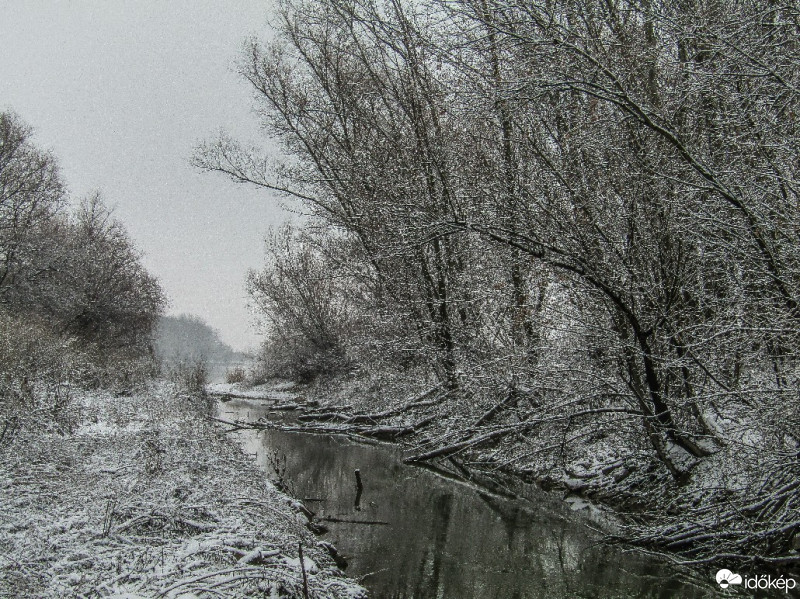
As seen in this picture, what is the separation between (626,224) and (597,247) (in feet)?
1.89

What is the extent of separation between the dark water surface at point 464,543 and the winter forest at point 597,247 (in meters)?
0.46

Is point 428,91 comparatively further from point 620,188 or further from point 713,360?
point 713,360

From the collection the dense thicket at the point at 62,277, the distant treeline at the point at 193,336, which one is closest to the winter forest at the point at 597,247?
the dense thicket at the point at 62,277

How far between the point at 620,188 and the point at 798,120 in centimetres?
222

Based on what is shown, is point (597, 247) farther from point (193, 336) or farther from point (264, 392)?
point (193, 336)

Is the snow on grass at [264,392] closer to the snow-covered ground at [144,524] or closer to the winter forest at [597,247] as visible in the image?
the winter forest at [597,247]

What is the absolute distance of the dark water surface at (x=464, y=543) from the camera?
6309mm

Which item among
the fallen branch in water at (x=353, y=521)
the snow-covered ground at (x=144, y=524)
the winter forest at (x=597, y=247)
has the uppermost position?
the winter forest at (x=597, y=247)

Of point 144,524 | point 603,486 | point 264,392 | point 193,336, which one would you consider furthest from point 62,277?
point 193,336

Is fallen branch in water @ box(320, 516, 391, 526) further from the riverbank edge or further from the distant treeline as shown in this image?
the distant treeline

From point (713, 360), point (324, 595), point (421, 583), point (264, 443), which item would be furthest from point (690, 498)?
point (264, 443)

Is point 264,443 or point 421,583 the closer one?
point 421,583

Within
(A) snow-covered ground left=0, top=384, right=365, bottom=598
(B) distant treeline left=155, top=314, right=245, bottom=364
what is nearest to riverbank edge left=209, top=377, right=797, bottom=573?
(A) snow-covered ground left=0, top=384, right=365, bottom=598

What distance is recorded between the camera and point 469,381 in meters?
9.46
